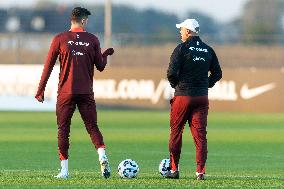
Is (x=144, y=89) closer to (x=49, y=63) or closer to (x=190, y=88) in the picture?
(x=190, y=88)

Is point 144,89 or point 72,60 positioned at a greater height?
point 144,89

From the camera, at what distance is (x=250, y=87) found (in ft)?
138

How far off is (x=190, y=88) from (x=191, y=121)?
0.46m

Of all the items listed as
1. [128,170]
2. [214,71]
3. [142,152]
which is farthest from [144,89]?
[128,170]

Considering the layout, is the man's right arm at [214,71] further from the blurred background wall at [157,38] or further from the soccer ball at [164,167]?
the blurred background wall at [157,38]

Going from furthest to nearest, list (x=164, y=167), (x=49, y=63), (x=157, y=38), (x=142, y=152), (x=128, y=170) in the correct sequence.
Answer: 1. (x=157, y=38)
2. (x=142, y=152)
3. (x=164, y=167)
4. (x=128, y=170)
5. (x=49, y=63)

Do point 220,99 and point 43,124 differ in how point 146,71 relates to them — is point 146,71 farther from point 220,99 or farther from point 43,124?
point 43,124

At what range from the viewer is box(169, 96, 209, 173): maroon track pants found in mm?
16578

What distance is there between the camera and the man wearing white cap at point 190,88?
54.4ft

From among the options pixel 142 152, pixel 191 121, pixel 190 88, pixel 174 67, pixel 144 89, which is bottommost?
pixel 142 152

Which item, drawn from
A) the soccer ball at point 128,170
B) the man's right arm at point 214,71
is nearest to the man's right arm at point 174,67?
the man's right arm at point 214,71

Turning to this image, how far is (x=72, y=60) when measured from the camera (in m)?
16.5

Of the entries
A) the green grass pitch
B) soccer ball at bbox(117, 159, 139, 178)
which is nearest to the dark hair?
soccer ball at bbox(117, 159, 139, 178)

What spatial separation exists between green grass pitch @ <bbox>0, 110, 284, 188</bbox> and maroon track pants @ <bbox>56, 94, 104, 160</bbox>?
0.52 metres
